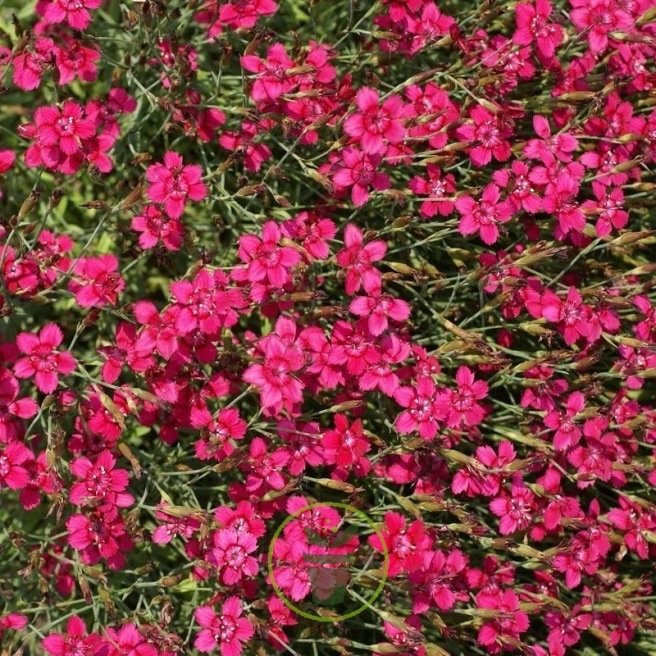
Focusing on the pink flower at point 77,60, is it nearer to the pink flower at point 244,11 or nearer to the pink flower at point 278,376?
the pink flower at point 244,11

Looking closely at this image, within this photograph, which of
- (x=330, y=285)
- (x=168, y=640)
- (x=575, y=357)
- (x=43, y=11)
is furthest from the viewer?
(x=330, y=285)

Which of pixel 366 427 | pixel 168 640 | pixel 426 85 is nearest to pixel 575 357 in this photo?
pixel 366 427

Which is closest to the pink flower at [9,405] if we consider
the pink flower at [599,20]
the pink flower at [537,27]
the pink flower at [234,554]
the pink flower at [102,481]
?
the pink flower at [102,481]

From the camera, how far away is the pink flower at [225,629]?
2775mm

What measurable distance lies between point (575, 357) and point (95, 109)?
2169 mm

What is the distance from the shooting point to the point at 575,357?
3250 mm

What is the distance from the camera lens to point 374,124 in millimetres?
2938

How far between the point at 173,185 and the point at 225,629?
1.65 metres

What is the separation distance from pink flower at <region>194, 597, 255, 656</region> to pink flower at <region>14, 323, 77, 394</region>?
39.0 inches

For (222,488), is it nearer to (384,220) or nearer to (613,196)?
(384,220)

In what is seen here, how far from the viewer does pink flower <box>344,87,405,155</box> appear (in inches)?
114

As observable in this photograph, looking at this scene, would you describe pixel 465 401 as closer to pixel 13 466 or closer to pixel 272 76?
pixel 272 76

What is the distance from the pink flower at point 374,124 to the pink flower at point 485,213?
396 mm

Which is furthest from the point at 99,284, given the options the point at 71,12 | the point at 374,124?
the point at 374,124
